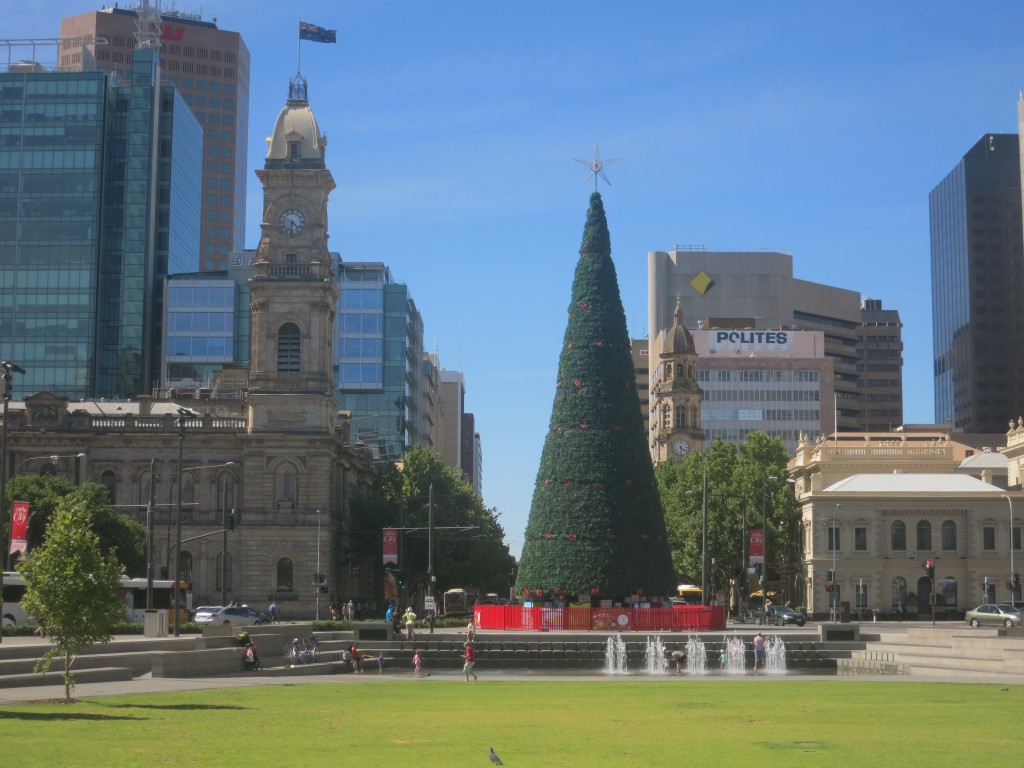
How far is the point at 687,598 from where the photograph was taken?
374 feet

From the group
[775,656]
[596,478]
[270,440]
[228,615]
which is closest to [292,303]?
[270,440]

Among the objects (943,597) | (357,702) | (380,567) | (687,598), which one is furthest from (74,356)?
(357,702)

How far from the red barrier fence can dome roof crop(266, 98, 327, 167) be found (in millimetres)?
42677

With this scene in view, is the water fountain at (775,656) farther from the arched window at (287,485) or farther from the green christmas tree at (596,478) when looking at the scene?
the arched window at (287,485)

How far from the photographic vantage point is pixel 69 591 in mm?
35844

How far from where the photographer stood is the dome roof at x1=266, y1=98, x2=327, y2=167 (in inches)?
4053

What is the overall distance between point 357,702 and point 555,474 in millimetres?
36698

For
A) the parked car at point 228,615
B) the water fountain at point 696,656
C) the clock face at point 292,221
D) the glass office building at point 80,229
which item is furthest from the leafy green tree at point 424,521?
the glass office building at point 80,229

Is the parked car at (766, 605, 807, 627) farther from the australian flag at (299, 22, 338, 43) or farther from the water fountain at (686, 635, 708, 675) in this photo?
the australian flag at (299, 22, 338, 43)

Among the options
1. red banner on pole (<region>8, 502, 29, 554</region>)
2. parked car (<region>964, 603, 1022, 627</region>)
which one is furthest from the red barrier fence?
red banner on pole (<region>8, 502, 29, 554</region>)

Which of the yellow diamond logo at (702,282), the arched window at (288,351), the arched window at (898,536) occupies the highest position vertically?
the yellow diamond logo at (702,282)

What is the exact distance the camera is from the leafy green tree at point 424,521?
4190 inches

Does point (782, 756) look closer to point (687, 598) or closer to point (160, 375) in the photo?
point (687, 598)

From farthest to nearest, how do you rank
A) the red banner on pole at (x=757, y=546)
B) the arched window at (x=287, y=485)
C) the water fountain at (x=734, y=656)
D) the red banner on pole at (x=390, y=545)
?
the arched window at (x=287, y=485) < the red banner on pole at (x=757, y=546) < the red banner on pole at (x=390, y=545) < the water fountain at (x=734, y=656)
